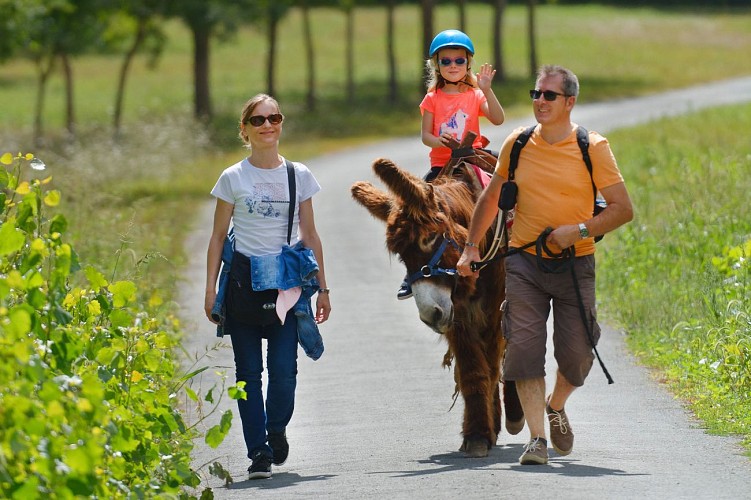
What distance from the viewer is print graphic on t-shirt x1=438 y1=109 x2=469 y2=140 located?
929 centimetres

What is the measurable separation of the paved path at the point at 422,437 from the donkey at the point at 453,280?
11.1 inches

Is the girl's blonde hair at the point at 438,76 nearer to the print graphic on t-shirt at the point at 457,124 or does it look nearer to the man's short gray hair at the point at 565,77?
the print graphic on t-shirt at the point at 457,124

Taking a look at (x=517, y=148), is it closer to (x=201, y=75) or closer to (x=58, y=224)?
(x=58, y=224)

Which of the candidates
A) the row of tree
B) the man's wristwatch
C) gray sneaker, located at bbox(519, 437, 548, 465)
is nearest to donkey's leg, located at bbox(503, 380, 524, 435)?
gray sneaker, located at bbox(519, 437, 548, 465)

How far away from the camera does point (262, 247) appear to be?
8117mm

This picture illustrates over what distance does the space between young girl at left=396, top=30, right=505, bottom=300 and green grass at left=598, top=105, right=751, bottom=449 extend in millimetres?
2130

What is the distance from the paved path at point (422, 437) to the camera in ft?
23.9

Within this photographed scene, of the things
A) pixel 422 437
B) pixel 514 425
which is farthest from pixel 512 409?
pixel 422 437

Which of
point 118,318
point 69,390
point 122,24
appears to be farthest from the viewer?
point 122,24

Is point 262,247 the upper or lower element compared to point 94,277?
upper

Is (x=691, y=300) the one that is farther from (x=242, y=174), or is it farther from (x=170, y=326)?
(x=242, y=174)

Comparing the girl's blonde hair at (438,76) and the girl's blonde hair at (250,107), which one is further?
the girl's blonde hair at (438,76)

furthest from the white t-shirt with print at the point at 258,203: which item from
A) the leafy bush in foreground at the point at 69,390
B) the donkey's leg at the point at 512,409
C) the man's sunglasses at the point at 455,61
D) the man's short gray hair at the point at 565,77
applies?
the donkey's leg at the point at 512,409

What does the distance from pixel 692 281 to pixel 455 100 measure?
457 centimetres
